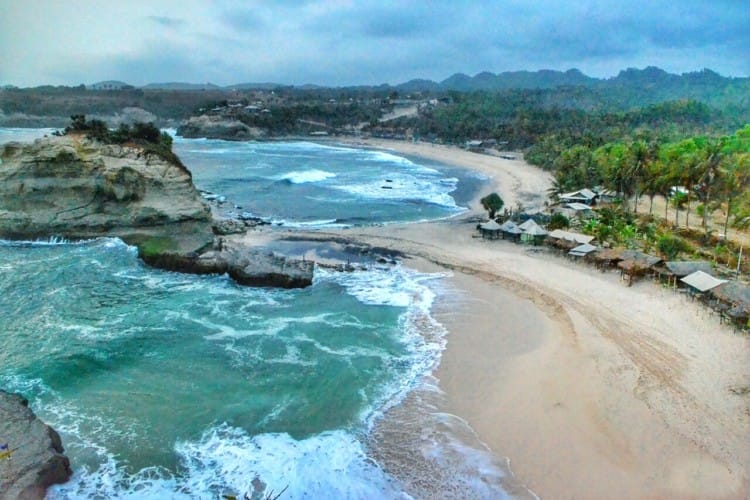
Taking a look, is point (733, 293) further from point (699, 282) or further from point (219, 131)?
point (219, 131)

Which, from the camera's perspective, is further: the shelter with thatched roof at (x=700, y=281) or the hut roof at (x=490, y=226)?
the hut roof at (x=490, y=226)

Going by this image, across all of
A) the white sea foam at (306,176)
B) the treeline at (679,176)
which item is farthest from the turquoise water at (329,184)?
the treeline at (679,176)

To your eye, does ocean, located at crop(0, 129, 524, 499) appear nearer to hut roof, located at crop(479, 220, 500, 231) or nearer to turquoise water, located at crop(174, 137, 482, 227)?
hut roof, located at crop(479, 220, 500, 231)

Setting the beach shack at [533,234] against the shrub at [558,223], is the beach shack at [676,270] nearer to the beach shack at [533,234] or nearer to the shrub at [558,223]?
the beach shack at [533,234]

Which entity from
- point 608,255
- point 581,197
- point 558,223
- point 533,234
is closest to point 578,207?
point 581,197

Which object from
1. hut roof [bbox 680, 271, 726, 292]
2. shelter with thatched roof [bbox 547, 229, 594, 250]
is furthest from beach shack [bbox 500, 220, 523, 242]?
hut roof [bbox 680, 271, 726, 292]

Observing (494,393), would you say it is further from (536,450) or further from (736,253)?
(736,253)

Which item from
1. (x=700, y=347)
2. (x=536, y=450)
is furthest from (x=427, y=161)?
(x=536, y=450)

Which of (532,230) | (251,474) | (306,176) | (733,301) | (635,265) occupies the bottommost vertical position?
(251,474)
